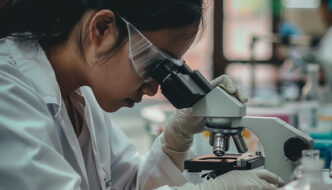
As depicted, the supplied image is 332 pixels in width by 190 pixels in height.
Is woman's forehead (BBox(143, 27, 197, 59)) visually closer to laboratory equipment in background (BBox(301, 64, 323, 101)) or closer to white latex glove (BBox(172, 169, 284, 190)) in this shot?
white latex glove (BBox(172, 169, 284, 190))

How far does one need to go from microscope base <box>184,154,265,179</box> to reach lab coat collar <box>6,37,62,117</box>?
0.45 meters

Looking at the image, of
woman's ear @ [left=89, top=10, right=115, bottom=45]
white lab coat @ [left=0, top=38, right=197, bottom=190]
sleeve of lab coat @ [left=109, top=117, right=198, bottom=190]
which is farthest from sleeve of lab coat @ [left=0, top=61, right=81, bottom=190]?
sleeve of lab coat @ [left=109, top=117, right=198, bottom=190]

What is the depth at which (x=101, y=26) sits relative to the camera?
135cm

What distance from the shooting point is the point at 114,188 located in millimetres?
1847

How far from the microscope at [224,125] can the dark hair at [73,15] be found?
0.15 metres

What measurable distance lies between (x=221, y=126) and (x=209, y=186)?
210 millimetres

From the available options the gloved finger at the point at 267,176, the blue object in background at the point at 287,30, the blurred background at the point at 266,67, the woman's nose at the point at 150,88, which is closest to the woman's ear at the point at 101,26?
the woman's nose at the point at 150,88

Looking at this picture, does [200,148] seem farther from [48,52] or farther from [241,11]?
[241,11]

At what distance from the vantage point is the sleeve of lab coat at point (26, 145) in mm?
1146

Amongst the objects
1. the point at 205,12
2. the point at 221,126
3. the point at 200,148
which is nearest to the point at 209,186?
the point at 221,126

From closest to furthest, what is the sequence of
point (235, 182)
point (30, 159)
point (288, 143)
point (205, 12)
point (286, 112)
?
point (30, 159) → point (235, 182) → point (288, 143) → point (205, 12) → point (286, 112)

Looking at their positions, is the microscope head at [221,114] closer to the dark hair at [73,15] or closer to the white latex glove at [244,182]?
the white latex glove at [244,182]

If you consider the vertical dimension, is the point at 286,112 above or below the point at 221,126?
below

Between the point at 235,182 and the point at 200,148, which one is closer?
the point at 235,182
